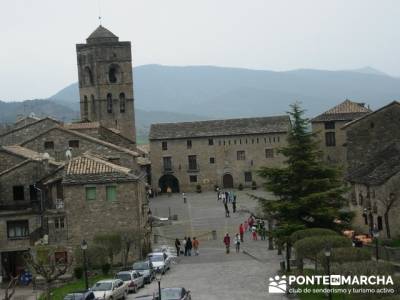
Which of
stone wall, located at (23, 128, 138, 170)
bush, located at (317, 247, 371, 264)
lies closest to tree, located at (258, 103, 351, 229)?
bush, located at (317, 247, 371, 264)

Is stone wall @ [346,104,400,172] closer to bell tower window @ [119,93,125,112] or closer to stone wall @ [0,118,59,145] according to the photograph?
stone wall @ [0,118,59,145]

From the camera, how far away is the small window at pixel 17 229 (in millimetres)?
45694

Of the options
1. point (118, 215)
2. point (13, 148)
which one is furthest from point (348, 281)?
point (13, 148)

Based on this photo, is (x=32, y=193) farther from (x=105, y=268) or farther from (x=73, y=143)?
(x=105, y=268)

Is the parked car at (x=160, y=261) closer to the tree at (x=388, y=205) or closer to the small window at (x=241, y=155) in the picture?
the tree at (x=388, y=205)

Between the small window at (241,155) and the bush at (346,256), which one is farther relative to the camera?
the small window at (241,155)

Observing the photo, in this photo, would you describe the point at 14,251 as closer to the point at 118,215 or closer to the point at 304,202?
the point at 118,215

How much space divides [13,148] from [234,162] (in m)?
36.6

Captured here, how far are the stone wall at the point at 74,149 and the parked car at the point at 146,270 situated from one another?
14.2 m

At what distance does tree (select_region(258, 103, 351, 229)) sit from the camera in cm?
3991

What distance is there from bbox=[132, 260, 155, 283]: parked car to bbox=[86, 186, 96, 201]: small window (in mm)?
6274

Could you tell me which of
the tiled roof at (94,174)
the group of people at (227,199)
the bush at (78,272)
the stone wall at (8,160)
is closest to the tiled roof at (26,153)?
the stone wall at (8,160)

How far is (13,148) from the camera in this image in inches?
2156

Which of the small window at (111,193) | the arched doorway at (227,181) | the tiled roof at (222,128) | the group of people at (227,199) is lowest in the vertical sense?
the group of people at (227,199)
